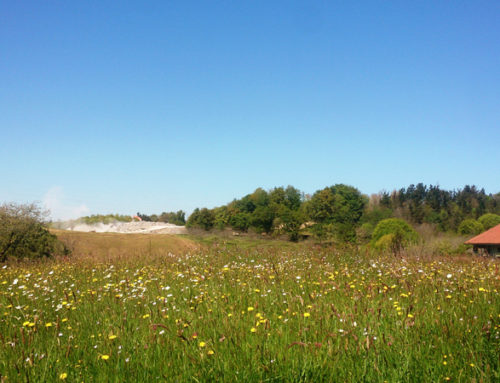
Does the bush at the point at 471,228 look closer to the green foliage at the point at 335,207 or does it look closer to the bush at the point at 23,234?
the green foliage at the point at 335,207

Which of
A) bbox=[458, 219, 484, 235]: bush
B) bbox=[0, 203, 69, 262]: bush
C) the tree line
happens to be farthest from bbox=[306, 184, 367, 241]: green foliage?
bbox=[0, 203, 69, 262]: bush

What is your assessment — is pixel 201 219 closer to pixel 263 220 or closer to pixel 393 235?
pixel 263 220

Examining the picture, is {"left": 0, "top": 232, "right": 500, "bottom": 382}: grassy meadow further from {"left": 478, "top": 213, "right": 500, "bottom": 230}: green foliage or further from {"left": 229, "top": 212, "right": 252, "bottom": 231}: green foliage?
{"left": 229, "top": 212, "right": 252, "bottom": 231}: green foliage

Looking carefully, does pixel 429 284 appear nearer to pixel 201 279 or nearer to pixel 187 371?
pixel 201 279

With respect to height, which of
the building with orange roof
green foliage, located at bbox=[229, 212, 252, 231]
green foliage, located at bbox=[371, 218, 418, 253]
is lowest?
the building with orange roof

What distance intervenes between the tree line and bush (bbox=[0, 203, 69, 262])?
31.6 m

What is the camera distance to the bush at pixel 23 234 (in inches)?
634

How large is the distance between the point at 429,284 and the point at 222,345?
439 cm

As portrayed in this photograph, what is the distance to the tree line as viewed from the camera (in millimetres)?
47438

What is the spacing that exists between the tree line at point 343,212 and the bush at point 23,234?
104 feet

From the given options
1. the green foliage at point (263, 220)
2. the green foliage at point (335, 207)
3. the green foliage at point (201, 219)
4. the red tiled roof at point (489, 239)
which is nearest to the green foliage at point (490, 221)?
the green foliage at point (335, 207)

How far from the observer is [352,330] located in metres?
3.66

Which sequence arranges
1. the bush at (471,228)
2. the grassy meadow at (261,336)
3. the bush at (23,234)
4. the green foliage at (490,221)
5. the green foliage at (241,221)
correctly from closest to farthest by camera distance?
the grassy meadow at (261,336) < the bush at (23,234) < the bush at (471,228) < the green foliage at (490,221) < the green foliage at (241,221)

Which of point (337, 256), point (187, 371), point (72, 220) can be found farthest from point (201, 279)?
point (72, 220)
